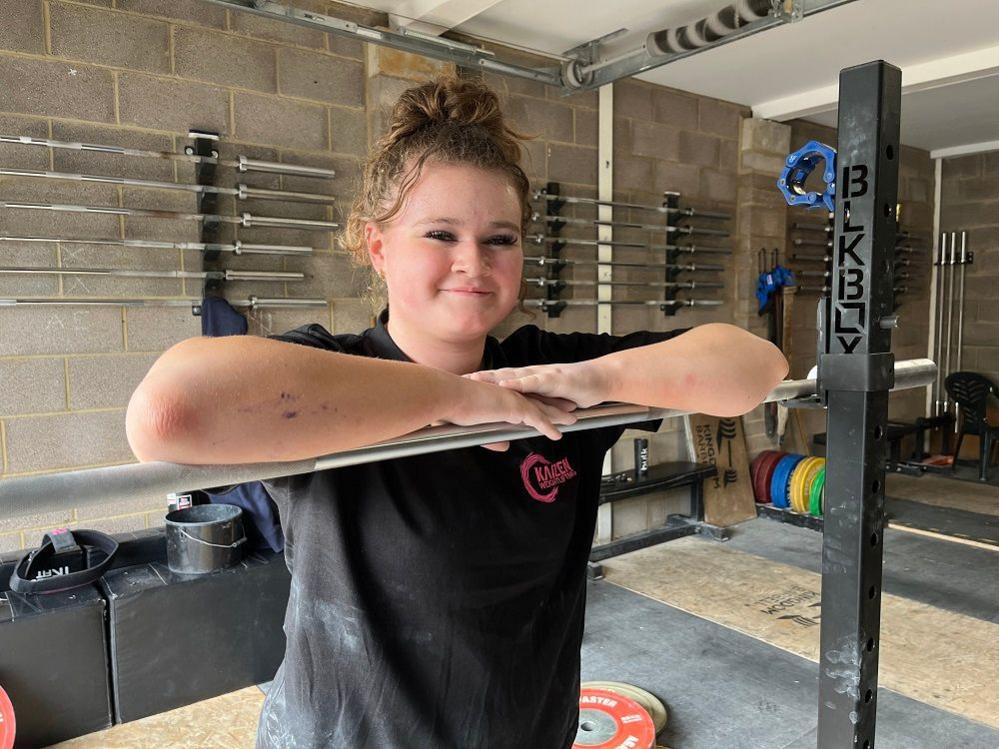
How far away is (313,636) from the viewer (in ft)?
3.05

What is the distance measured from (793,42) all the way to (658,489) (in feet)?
8.09

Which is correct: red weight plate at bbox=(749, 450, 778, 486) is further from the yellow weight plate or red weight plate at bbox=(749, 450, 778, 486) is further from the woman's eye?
the woman's eye

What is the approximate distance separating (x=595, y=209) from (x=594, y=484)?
3344 millimetres

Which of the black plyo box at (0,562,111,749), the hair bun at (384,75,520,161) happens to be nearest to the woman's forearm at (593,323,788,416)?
the hair bun at (384,75,520,161)

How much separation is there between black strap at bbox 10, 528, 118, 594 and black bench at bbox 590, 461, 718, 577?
225 cm

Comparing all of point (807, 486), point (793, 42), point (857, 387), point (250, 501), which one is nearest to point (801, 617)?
point (807, 486)

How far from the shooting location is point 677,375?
103 centimetres

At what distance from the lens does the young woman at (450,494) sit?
891 mm

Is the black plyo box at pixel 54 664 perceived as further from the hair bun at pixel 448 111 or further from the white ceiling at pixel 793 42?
the white ceiling at pixel 793 42

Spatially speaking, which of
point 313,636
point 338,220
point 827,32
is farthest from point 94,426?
point 827,32

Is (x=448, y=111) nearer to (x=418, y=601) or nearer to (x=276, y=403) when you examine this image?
(x=276, y=403)

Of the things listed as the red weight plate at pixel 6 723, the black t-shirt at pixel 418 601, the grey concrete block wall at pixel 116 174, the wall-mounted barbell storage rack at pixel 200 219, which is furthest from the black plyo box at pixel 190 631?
the black t-shirt at pixel 418 601

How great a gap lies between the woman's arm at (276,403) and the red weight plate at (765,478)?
4.54m

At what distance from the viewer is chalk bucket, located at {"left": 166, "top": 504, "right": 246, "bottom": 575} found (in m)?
2.56
